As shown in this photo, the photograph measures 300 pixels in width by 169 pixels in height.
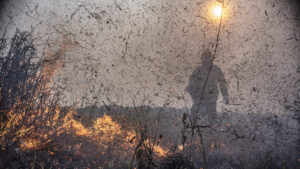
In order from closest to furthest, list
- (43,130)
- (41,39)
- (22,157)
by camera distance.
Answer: (22,157), (43,130), (41,39)

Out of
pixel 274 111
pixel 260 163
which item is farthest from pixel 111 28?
pixel 260 163

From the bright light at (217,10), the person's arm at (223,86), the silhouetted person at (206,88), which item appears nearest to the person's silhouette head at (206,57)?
the silhouetted person at (206,88)

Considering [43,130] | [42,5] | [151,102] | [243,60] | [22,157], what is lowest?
[22,157]

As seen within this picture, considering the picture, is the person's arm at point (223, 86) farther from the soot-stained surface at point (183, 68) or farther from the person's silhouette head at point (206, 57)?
the person's silhouette head at point (206, 57)

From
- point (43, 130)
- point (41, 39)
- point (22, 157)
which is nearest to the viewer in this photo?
point (22, 157)

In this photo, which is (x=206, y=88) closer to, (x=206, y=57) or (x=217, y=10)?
(x=206, y=57)

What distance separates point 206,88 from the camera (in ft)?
5.07

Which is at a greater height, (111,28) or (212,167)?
(111,28)

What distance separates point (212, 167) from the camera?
4.81 feet

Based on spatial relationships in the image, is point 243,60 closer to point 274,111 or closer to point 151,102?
point 274,111

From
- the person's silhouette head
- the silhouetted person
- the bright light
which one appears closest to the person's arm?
the silhouetted person

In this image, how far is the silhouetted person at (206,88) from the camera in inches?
59.7

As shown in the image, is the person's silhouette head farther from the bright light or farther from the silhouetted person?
the bright light

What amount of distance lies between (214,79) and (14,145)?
187cm
